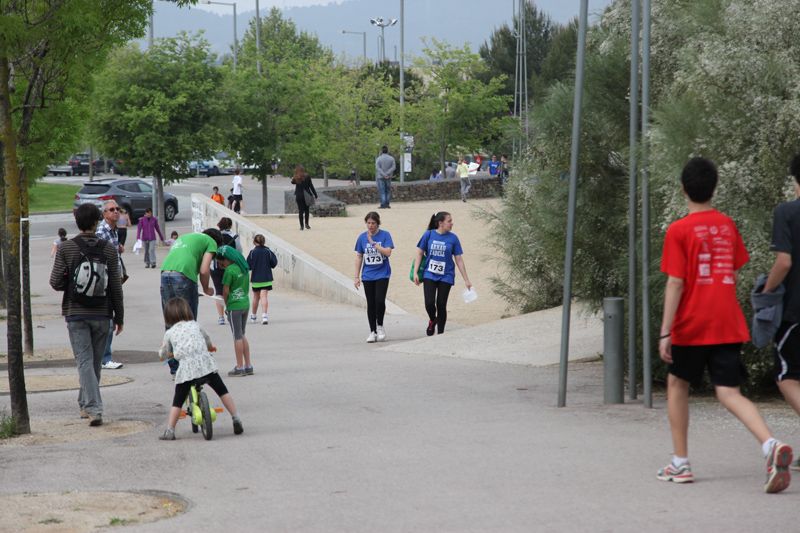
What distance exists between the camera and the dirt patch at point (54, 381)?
12227mm

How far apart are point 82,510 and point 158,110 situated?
→ 3417 centimetres

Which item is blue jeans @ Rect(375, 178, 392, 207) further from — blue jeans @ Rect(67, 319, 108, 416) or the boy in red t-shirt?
the boy in red t-shirt

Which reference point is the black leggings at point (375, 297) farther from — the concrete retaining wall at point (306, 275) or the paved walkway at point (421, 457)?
the concrete retaining wall at point (306, 275)

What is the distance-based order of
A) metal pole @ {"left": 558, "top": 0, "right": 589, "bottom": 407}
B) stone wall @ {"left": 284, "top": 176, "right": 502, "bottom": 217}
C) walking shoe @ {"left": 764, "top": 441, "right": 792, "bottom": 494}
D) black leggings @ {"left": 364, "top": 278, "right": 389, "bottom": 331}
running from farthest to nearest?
stone wall @ {"left": 284, "top": 176, "right": 502, "bottom": 217}, black leggings @ {"left": 364, "top": 278, "right": 389, "bottom": 331}, metal pole @ {"left": 558, "top": 0, "right": 589, "bottom": 407}, walking shoe @ {"left": 764, "top": 441, "right": 792, "bottom": 494}

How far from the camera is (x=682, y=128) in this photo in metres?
9.49

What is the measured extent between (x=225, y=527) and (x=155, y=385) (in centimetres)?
652

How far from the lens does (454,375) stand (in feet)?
40.9

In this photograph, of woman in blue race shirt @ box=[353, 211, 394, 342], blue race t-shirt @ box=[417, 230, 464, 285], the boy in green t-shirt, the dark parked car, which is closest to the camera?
the boy in green t-shirt

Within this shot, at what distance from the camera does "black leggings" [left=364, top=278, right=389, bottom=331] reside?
16.2m

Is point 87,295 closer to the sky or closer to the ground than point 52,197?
closer to the ground

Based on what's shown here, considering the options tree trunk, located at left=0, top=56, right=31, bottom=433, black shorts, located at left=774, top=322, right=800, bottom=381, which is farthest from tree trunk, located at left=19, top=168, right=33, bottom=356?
black shorts, located at left=774, top=322, right=800, bottom=381

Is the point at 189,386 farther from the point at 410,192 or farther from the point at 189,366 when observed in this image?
the point at 410,192

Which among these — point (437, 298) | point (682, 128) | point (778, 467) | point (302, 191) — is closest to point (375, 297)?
point (437, 298)

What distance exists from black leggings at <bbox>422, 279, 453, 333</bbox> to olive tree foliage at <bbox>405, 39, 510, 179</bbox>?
40.9m
